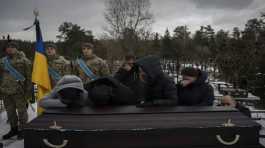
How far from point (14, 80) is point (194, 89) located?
3.56 m

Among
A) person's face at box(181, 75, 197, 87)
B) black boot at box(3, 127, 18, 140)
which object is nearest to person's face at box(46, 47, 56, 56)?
black boot at box(3, 127, 18, 140)

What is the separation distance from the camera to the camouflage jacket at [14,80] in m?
5.79

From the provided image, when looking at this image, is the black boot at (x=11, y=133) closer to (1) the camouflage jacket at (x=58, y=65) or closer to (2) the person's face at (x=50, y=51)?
(1) the camouflage jacket at (x=58, y=65)

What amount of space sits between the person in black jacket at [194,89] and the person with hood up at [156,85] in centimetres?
28

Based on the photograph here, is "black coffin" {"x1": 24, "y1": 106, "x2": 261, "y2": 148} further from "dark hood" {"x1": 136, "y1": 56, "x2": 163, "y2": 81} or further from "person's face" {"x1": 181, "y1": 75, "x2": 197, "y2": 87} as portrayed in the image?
"person's face" {"x1": 181, "y1": 75, "x2": 197, "y2": 87}

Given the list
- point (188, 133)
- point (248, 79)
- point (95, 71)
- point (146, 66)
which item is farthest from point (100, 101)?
point (248, 79)

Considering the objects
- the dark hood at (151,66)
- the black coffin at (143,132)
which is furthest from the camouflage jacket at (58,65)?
the black coffin at (143,132)

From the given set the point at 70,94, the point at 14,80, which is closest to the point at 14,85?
the point at 14,80

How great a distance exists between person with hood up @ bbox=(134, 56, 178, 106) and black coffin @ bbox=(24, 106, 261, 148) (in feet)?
1.55

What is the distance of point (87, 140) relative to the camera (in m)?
2.28

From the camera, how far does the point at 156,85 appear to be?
3.04 m

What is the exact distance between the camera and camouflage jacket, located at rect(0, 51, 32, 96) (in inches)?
228

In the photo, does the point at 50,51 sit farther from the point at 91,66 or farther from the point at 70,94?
the point at 70,94

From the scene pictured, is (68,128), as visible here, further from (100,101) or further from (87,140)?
(100,101)
